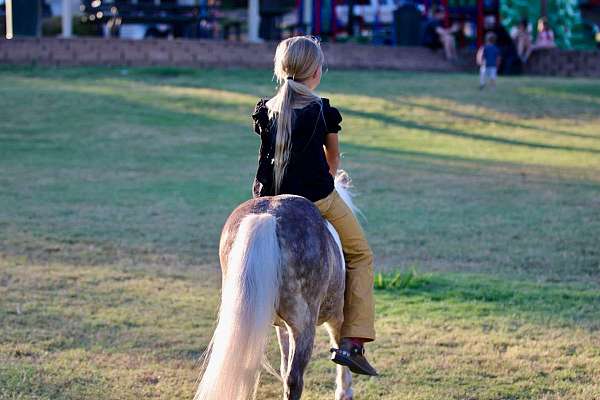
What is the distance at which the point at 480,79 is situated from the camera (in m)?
24.8

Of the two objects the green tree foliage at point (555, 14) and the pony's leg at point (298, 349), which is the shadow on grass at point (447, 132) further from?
the pony's leg at point (298, 349)

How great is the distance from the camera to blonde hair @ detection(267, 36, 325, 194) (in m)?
4.65

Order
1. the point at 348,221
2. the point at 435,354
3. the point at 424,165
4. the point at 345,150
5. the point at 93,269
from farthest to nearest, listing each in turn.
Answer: the point at 345,150 < the point at 424,165 < the point at 93,269 < the point at 435,354 < the point at 348,221

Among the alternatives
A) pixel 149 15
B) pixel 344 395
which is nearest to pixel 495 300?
pixel 344 395

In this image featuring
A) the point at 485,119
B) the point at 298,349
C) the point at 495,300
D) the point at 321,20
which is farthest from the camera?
the point at 321,20

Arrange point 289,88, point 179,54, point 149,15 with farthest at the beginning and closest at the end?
→ point 149,15, point 179,54, point 289,88

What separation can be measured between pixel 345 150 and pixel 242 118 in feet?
12.4

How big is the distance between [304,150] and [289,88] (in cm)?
33

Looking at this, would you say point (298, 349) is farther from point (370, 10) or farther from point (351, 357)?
point (370, 10)

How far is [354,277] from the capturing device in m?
4.91

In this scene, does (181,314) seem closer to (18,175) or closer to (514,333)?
(514,333)

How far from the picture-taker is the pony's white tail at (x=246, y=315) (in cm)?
422

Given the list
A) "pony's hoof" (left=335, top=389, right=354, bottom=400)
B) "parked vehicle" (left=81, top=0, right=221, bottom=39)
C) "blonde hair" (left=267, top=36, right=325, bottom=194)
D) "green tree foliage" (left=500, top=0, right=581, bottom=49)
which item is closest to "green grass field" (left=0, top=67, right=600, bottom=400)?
"pony's hoof" (left=335, top=389, right=354, bottom=400)

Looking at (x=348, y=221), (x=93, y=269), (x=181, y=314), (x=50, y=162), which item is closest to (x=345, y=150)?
(x=50, y=162)
